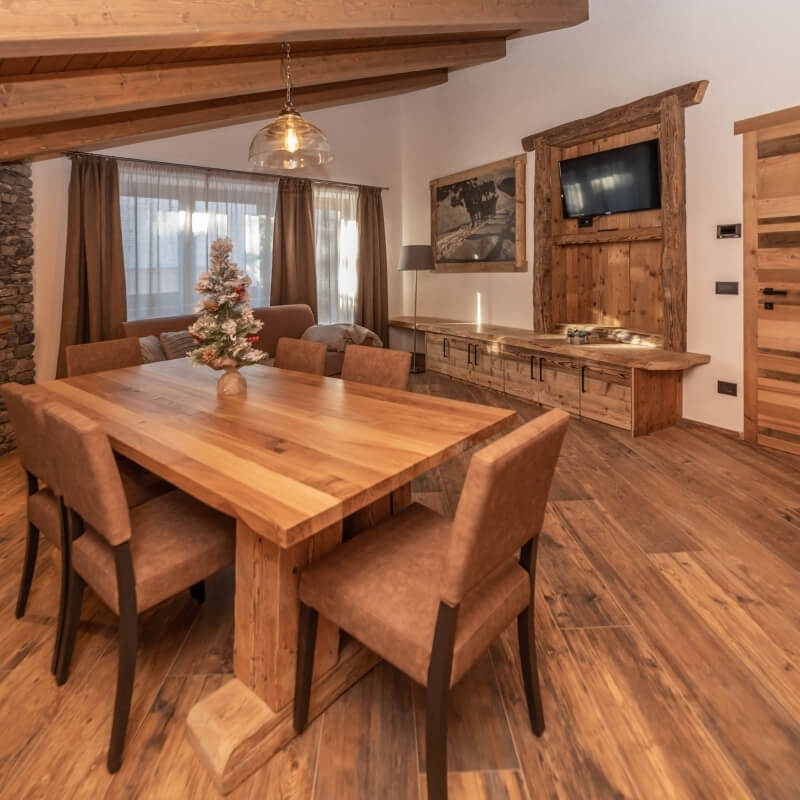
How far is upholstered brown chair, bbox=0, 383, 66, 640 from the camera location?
1674 millimetres

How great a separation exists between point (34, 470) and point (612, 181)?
4.63 meters

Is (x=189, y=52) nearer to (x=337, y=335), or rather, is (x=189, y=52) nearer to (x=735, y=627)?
(x=337, y=335)

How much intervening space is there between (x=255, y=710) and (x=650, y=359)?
3.59 meters

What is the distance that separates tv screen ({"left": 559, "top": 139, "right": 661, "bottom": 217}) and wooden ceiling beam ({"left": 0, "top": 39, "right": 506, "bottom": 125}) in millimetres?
1691

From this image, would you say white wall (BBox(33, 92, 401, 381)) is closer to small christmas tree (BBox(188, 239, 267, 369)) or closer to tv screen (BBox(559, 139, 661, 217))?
tv screen (BBox(559, 139, 661, 217))

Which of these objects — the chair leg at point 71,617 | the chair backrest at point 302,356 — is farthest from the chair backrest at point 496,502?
the chair backrest at point 302,356

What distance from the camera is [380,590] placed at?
4.48ft

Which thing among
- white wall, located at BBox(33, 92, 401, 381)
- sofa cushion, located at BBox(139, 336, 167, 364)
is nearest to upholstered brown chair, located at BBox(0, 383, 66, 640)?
sofa cushion, located at BBox(139, 336, 167, 364)

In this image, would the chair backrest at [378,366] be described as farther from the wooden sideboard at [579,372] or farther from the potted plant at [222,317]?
the wooden sideboard at [579,372]

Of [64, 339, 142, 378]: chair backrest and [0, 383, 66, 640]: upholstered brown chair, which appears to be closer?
[0, 383, 66, 640]: upholstered brown chair

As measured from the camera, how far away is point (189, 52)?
3.37 m

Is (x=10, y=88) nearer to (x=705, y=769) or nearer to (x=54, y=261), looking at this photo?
(x=54, y=261)

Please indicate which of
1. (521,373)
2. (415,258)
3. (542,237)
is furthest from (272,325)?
(542,237)

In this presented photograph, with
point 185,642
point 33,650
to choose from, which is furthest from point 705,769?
point 33,650
